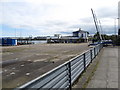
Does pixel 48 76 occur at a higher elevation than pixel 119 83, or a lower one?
higher

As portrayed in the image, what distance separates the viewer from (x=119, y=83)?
613cm

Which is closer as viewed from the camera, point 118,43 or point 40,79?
point 40,79

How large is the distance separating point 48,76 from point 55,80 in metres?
0.52

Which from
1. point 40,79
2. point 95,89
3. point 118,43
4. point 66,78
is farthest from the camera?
point 118,43

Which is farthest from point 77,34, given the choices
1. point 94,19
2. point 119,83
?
point 119,83

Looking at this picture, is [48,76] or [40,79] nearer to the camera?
[40,79]

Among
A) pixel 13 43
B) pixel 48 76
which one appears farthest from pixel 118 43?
pixel 48 76

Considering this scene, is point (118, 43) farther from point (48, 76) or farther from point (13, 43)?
point (48, 76)

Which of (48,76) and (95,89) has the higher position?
(48,76)

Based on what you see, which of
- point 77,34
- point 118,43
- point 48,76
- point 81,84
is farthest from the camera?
point 77,34

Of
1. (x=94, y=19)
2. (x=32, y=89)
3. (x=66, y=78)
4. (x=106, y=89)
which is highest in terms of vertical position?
(x=94, y=19)

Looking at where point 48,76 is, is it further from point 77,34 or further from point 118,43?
point 77,34

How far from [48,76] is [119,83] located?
12.0ft

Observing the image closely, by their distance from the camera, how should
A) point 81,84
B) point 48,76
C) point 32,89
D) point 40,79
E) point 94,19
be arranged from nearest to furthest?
1. point 32,89
2. point 40,79
3. point 48,76
4. point 81,84
5. point 94,19
